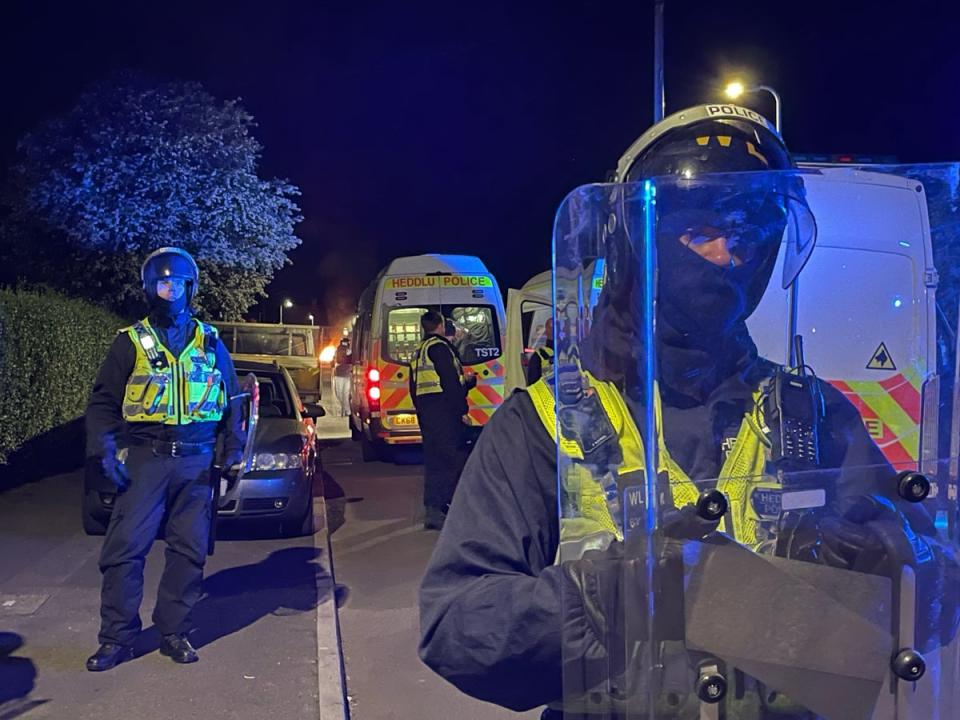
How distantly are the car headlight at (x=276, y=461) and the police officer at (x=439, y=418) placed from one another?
124cm

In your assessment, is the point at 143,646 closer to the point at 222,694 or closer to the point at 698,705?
the point at 222,694

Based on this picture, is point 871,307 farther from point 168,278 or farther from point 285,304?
point 285,304

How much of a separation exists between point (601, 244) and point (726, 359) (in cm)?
26

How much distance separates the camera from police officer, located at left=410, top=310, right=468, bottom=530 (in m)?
8.34

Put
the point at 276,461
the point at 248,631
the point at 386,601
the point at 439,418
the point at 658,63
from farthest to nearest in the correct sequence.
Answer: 1. the point at 658,63
2. the point at 439,418
3. the point at 276,461
4. the point at 386,601
5. the point at 248,631

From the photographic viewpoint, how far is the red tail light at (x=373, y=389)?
12.5 m

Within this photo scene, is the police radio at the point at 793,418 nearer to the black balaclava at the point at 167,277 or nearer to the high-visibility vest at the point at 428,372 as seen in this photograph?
the black balaclava at the point at 167,277

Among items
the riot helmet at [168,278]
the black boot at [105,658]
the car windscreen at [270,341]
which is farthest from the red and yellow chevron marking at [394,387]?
the black boot at [105,658]

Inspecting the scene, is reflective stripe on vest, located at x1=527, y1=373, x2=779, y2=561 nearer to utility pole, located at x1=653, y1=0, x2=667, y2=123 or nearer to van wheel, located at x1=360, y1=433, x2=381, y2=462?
utility pole, located at x1=653, y1=0, x2=667, y2=123

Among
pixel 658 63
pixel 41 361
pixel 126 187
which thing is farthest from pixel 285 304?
pixel 41 361

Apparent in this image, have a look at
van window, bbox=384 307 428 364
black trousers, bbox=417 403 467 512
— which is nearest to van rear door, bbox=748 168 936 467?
black trousers, bbox=417 403 467 512

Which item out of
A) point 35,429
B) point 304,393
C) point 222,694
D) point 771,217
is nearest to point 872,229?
point 771,217

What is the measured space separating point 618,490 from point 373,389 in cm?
1161

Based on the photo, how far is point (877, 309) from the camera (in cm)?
145
